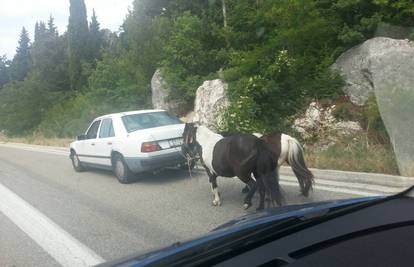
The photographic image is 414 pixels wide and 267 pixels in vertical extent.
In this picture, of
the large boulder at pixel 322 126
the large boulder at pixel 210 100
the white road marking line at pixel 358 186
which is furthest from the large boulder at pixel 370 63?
the white road marking line at pixel 358 186

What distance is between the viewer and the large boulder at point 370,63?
43.7 ft

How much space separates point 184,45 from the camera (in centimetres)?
2281

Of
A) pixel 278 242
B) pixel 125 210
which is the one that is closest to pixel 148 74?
pixel 125 210

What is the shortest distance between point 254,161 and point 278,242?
15.6 feet

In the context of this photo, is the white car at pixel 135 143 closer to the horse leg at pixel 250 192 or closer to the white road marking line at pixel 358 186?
the white road marking line at pixel 358 186

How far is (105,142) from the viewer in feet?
37.7

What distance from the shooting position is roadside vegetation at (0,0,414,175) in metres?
14.9

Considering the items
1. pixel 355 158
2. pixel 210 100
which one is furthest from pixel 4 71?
pixel 355 158

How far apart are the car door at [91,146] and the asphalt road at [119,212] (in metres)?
0.60

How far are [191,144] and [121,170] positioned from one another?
3.04 metres

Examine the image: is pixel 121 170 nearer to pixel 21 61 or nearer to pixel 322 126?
pixel 322 126

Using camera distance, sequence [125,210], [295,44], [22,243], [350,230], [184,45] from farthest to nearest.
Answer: [184,45] → [295,44] → [125,210] → [22,243] → [350,230]

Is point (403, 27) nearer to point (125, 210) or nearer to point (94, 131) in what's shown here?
point (94, 131)

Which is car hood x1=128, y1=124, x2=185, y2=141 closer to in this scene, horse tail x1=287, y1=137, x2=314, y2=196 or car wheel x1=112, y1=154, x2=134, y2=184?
car wheel x1=112, y1=154, x2=134, y2=184
